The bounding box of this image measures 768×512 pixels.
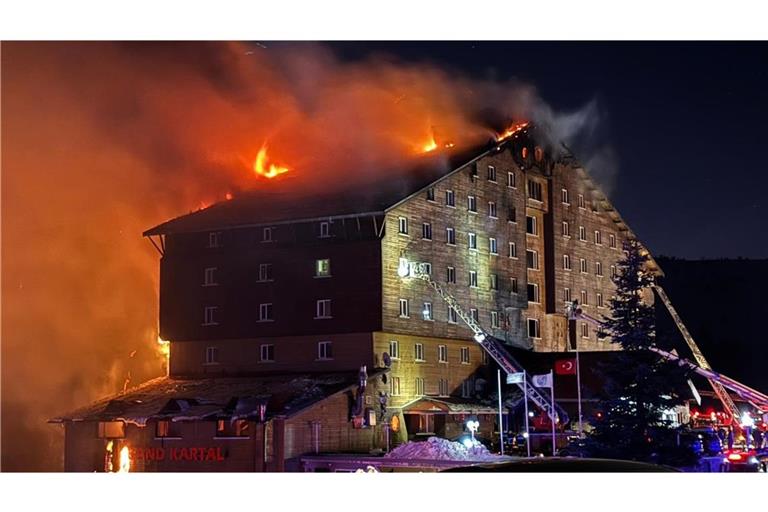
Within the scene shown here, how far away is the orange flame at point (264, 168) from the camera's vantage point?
239 feet

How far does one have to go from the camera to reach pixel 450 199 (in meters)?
62.4

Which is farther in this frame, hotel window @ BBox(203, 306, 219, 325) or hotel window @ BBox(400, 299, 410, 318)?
hotel window @ BBox(203, 306, 219, 325)

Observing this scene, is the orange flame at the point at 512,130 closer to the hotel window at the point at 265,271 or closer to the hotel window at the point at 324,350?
the hotel window at the point at 265,271

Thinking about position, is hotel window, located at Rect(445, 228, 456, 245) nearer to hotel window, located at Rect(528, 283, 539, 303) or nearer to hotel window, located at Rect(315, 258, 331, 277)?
hotel window, located at Rect(315, 258, 331, 277)

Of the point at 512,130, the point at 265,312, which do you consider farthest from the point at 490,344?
the point at 512,130

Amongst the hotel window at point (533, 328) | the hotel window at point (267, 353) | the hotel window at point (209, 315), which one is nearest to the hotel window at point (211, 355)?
the hotel window at point (209, 315)

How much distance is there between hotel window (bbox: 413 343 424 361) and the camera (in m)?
59.7

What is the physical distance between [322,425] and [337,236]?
10.7m

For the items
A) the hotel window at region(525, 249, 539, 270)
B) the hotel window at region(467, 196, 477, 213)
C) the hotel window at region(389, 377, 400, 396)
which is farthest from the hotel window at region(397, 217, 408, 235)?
the hotel window at region(525, 249, 539, 270)

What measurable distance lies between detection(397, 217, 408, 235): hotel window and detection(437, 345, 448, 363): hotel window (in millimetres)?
6869

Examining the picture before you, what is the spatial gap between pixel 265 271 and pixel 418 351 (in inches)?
364

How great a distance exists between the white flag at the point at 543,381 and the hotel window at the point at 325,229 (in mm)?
13016

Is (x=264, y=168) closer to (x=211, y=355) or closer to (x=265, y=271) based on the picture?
(x=265, y=271)

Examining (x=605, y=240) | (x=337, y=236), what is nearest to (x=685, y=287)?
(x=605, y=240)
